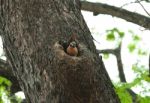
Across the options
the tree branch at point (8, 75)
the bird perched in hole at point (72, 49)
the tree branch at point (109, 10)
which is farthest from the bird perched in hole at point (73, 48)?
the tree branch at point (109, 10)

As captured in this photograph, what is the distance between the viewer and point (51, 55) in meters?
2.14

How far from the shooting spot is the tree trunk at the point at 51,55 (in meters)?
2.03

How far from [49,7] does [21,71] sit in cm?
49

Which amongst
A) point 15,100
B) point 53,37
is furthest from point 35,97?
point 15,100

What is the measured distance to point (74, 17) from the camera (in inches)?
96.5

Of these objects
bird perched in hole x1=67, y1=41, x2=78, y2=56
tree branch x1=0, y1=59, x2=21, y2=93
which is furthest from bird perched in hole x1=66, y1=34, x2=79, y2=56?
tree branch x1=0, y1=59, x2=21, y2=93

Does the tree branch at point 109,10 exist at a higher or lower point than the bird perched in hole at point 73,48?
lower

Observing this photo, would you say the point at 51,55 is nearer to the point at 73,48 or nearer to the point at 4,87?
the point at 73,48

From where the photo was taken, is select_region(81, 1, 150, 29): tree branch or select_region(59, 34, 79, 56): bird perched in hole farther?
select_region(81, 1, 150, 29): tree branch

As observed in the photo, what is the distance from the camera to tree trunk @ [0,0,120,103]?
203 centimetres

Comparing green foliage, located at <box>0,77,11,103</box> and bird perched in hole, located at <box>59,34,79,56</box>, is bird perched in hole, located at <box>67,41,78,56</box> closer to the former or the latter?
bird perched in hole, located at <box>59,34,79,56</box>

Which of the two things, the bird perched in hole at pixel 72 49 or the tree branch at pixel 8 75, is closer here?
the bird perched in hole at pixel 72 49

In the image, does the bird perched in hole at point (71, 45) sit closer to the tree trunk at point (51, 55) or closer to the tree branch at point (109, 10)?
the tree trunk at point (51, 55)

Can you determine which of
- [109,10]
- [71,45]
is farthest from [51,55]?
[109,10]
